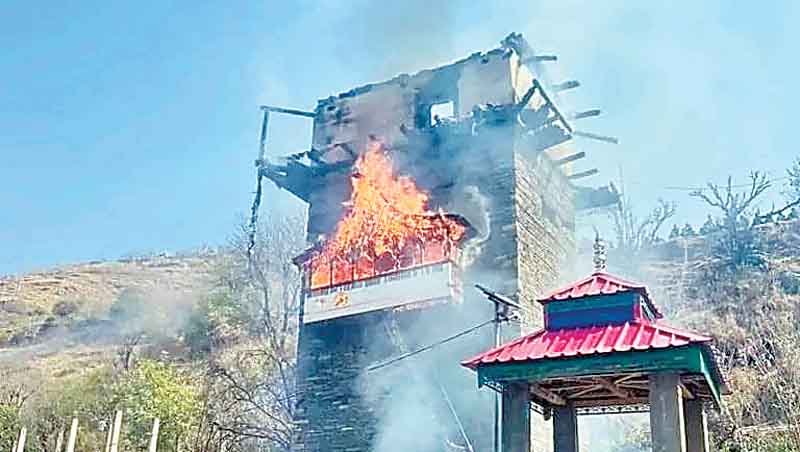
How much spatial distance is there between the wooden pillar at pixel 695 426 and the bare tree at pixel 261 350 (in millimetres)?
12055

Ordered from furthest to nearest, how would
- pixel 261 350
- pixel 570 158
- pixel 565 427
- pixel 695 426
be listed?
pixel 261 350
pixel 570 158
pixel 565 427
pixel 695 426

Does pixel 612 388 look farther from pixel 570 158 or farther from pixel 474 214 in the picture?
pixel 570 158

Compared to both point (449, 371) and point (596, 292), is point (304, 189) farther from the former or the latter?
point (596, 292)

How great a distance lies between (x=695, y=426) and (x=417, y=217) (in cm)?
940

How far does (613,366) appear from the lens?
8.69 m

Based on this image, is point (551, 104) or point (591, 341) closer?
point (591, 341)

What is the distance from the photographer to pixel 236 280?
3384 centimetres

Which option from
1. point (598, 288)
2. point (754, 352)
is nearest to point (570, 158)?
point (754, 352)

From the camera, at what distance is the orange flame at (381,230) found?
58.2 feet

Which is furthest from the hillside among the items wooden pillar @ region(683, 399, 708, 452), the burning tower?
wooden pillar @ region(683, 399, 708, 452)

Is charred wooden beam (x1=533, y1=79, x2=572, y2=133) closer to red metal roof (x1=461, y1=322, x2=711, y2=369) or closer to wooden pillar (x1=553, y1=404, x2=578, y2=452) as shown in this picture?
wooden pillar (x1=553, y1=404, x2=578, y2=452)

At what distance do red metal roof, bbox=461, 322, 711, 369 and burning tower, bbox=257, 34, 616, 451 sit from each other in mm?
7080

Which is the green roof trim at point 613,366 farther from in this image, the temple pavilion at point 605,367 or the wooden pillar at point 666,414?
the wooden pillar at point 666,414

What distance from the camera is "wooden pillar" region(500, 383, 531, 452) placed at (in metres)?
8.88
